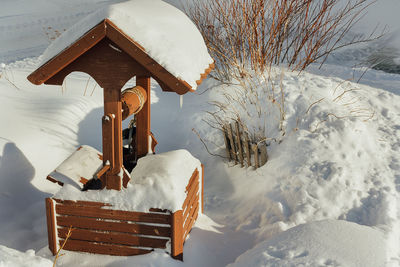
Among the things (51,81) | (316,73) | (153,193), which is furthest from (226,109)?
(51,81)

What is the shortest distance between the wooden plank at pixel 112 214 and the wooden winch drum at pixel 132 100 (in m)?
0.61

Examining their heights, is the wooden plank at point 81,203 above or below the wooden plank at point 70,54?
below

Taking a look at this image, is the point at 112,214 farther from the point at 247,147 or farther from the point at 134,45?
the point at 247,147

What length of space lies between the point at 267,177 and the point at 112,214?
1.69m

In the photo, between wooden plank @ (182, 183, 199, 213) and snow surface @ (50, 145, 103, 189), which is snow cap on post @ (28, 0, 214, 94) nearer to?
snow surface @ (50, 145, 103, 189)

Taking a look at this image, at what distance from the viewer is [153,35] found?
2135mm

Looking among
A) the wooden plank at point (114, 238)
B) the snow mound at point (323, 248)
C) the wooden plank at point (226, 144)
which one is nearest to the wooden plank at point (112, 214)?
the wooden plank at point (114, 238)

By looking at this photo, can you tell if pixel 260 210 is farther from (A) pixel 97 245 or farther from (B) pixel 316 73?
(B) pixel 316 73

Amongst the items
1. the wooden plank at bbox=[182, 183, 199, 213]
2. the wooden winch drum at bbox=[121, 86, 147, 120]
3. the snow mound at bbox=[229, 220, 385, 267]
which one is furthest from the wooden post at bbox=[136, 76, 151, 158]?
the snow mound at bbox=[229, 220, 385, 267]

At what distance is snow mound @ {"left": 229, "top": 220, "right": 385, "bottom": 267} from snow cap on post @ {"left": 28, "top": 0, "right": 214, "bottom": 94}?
3.55ft

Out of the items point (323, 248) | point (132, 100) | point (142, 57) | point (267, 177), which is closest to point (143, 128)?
point (132, 100)

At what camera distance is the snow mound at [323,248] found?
2.18m

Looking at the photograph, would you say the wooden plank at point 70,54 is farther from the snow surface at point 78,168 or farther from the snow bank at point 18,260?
the snow bank at point 18,260

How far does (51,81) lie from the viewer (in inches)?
90.0
